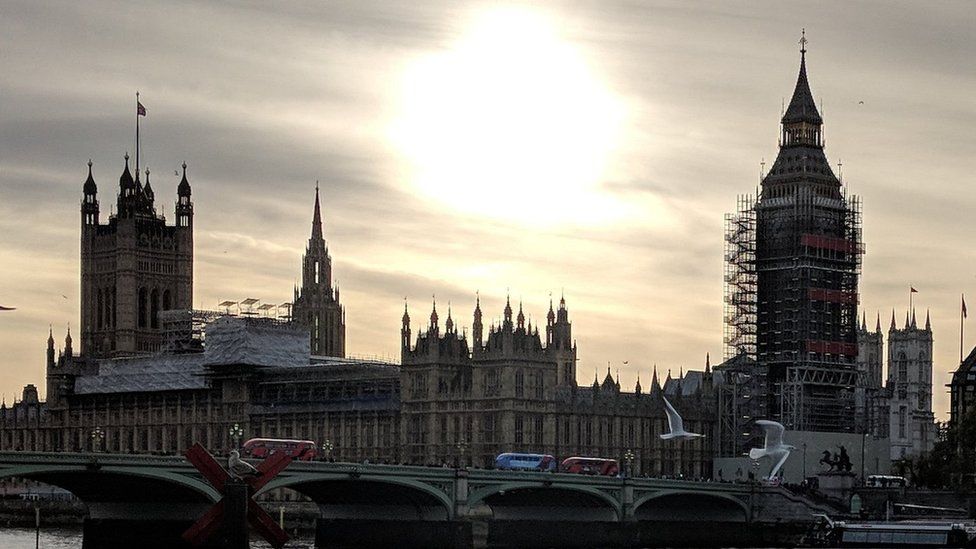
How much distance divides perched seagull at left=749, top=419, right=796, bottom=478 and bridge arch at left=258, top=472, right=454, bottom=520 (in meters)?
28.1

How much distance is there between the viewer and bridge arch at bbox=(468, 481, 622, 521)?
14138 cm

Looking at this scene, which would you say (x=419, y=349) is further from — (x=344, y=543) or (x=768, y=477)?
(x=344, y=543)

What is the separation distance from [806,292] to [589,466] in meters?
29.3

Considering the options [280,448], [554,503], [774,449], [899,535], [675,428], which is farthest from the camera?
[675,428]

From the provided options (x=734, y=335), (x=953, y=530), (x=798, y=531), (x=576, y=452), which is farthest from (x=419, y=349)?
(x=953, y=530)

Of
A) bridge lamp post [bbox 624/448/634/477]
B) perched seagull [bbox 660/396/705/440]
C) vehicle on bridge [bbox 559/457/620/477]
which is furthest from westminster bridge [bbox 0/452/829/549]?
bridge lamp post [bbox 624/448/634/477]

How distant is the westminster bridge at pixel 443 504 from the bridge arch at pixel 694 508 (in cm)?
7

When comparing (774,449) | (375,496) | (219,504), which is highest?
(219,504)

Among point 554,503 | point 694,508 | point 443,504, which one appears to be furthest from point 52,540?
point 694,508

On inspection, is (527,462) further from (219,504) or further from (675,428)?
(219,504)

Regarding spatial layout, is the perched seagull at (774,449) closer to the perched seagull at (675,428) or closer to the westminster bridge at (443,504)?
the westminster bridge at (443,504)

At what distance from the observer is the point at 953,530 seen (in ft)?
418

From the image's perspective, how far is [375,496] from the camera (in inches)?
5428

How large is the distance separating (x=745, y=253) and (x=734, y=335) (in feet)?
22.8
